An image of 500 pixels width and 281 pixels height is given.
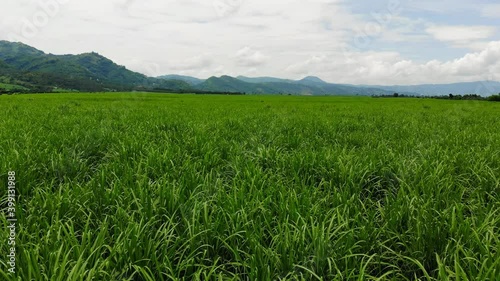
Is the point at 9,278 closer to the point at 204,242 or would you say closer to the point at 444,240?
the point at 204,242

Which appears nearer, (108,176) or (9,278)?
(9,278)

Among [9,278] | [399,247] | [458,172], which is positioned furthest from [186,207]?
[458,172]

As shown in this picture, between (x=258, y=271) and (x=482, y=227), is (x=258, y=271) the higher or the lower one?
the lower one

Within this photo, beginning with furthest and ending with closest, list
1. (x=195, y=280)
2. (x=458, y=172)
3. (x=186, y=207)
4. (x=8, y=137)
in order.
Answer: (x=8, y=137) < (x=458, y=172) < (x=186, y=207) < (x=195, y=280)

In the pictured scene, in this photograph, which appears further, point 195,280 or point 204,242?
point 204,242

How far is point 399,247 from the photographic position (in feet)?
12.0

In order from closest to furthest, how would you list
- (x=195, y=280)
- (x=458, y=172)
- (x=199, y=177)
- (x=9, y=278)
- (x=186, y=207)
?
(x=9, y=278) < (x=195, y=280) < (x=186, y=207) < (x=199, y=177) < (x=458, y=172)

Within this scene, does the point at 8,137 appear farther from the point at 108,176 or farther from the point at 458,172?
the point at 458,172

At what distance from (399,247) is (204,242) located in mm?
2262

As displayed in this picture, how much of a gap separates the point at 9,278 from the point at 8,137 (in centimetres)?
800

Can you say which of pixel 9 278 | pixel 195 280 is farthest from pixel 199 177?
pixel 9 278

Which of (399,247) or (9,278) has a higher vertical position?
(9,278)

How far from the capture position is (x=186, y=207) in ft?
13.7

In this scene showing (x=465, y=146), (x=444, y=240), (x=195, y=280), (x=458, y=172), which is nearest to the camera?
(x=195, y=280)
